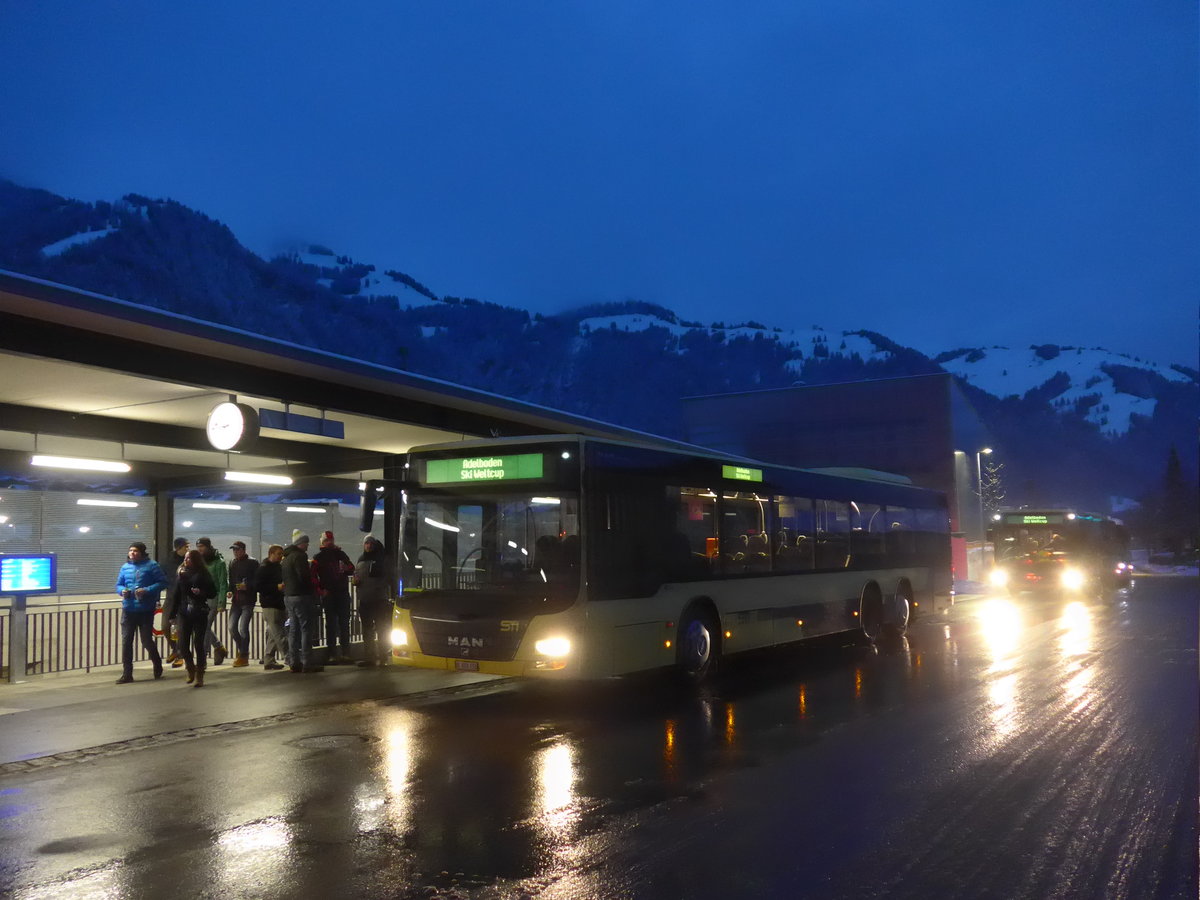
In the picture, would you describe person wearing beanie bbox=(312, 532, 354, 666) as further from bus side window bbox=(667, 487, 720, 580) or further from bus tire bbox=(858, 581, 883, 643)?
bus tire bbox=(858, 581, 883, 643)

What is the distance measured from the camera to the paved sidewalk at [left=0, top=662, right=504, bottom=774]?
9.42 m

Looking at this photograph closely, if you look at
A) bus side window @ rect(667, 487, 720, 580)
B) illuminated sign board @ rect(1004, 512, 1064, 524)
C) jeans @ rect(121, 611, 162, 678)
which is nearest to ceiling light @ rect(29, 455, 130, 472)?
jeans @ rect(121, 611, 162, 678)

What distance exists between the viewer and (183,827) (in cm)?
624

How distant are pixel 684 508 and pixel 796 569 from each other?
3255 millimetres

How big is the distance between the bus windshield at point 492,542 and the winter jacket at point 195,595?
9.95 feet

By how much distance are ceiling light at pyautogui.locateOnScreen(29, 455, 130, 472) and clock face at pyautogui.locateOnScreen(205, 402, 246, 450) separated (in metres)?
3.85

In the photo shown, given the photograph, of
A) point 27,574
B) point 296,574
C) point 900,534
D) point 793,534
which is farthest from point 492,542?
point 900,534

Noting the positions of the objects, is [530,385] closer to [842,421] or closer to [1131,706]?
[842,421]

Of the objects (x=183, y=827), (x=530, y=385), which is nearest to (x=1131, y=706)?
(x=183, y=827)

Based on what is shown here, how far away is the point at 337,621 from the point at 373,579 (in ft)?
3.35

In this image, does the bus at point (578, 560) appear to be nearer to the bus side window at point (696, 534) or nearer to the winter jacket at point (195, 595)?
the bus side window at point (696, 534)

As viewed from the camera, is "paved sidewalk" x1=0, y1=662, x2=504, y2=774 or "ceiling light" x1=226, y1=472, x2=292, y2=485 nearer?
"paved sidewalk" x1=0, y1=662, x2=504, y2=774

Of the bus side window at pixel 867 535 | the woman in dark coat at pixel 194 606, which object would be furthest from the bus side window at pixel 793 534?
the woman in dark coat at pixel 194 606

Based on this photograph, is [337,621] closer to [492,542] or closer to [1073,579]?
[492,542]
